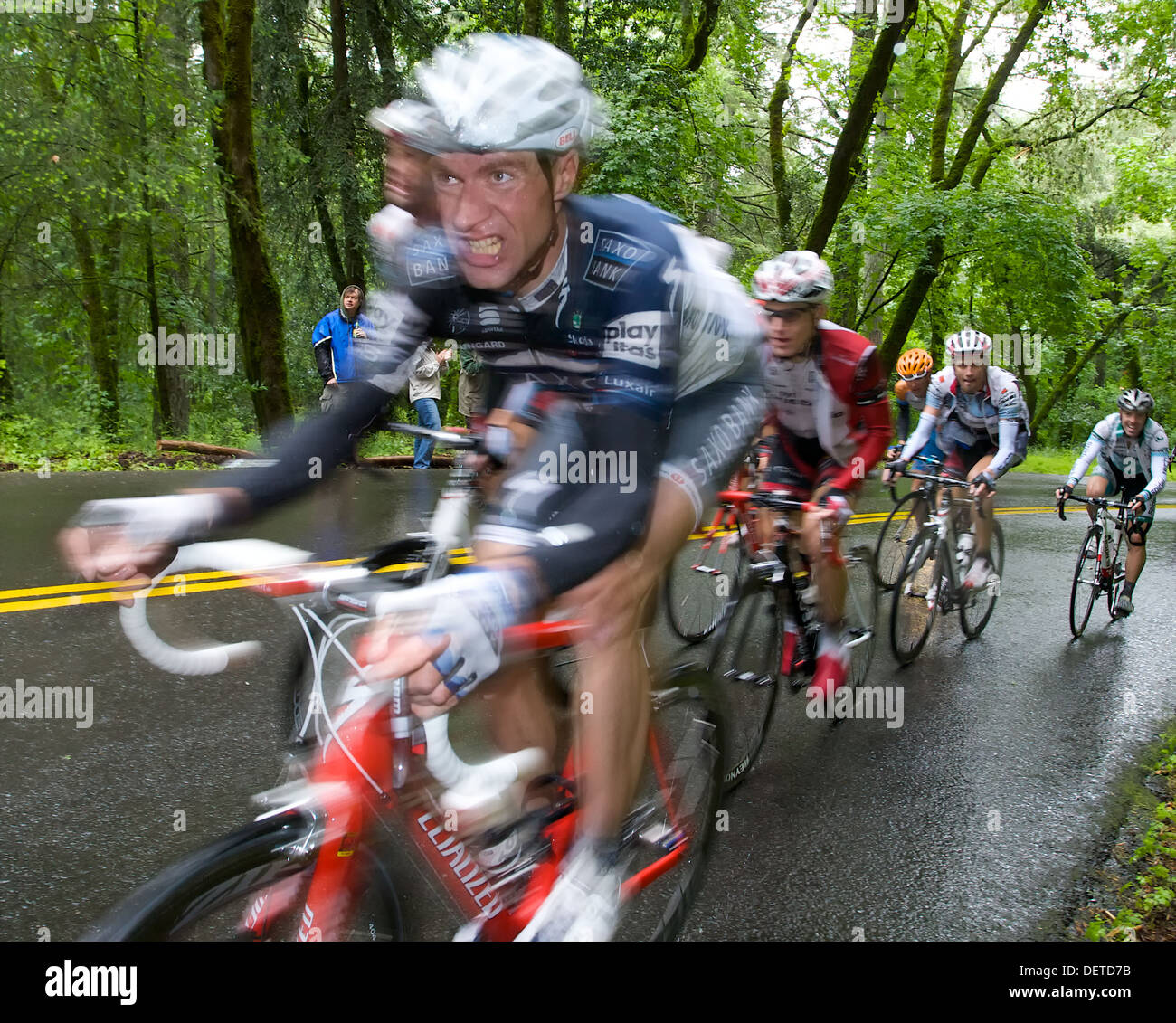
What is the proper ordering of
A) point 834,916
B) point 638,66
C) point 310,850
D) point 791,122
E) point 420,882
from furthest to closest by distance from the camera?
point 791,122 → point 638,66 → point 834,916 → point 420,882 → point 310,850

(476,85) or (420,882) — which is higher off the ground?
(476,85)

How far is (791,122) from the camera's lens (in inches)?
1017

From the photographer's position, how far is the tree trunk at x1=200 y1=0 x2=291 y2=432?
13547mm

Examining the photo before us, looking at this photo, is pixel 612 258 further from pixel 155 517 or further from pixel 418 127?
pixel 155 517

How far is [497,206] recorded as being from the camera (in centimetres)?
225

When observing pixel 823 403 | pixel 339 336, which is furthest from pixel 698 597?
pixel 339 336

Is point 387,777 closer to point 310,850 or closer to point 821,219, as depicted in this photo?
point 310,850

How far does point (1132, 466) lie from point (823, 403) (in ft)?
14.6

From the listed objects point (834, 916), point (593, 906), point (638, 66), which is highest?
point (638, 66)

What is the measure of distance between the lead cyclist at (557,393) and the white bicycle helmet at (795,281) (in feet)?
6.44

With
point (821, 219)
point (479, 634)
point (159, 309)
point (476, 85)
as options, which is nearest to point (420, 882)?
point (479, 634)

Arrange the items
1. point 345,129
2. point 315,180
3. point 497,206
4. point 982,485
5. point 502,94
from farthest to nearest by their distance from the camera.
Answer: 1. point 315,180
2. point 345,129
3. point 982,485
4. point 497,206
5. point 502,94

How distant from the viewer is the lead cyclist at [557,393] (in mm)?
1987
